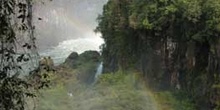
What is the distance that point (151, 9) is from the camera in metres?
24.4

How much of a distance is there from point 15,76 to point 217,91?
1692 centimetres

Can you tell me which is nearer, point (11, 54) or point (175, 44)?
point (11, 54)

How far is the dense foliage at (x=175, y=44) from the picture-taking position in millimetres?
21281

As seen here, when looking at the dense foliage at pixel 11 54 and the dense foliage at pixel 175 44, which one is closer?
the dense foliage at pixel 11 54

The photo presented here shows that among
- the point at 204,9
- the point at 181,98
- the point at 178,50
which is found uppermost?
the point at 204,9

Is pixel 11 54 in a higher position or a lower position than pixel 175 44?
higher

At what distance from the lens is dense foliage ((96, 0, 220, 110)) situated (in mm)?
21281

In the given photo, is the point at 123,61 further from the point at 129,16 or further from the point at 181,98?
the point at 181,98

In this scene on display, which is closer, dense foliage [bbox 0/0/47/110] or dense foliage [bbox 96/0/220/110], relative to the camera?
dense foliage [bbox 0/0/47/110]

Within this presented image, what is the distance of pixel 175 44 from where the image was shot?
2438 centimetres

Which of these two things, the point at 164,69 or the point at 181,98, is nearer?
the point at 181,98

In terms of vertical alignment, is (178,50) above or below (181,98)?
above

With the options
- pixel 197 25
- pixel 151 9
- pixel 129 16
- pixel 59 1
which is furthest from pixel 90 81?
pixel 59 1

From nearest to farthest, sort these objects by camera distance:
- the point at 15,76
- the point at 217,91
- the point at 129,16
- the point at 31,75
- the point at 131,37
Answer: the point at 15,76 < the point at 31,75 < the point at 217,91 < the point at 129,16 < the point at 131,37
